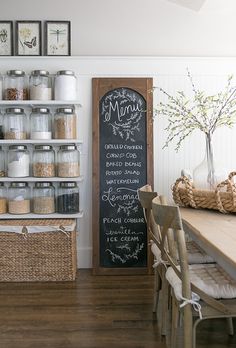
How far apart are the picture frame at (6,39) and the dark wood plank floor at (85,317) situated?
2134mm

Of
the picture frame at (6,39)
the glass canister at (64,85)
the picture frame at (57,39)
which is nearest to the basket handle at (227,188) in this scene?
the glass canister at (64,85)

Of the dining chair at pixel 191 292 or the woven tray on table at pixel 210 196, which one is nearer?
the dining chair at pixel 191 292

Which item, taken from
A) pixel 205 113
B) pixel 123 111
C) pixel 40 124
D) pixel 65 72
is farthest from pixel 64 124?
pixel 205 113

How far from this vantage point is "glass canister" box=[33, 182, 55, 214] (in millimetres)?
3514

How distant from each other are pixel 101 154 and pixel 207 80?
122 cm

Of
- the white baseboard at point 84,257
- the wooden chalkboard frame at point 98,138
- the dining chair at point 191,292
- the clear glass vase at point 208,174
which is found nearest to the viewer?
the dining chair at point 191,292

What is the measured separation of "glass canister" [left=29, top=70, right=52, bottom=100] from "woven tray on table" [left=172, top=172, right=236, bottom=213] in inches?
62.8

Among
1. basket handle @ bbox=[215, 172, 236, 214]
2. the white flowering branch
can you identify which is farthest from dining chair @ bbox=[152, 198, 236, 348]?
the white flowering branch

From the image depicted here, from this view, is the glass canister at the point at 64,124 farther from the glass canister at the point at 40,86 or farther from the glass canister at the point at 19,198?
the glass canister at the point at 19,198

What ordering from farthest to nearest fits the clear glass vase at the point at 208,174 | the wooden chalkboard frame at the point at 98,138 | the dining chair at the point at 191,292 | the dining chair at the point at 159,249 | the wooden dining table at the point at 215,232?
the wooden chalkboard frame at the point at 98,138 < the clear glass vase at the point at 208,174 < the dining chair at the point at 159,249 < the dining chair at the point at 191,292 < the wooden dining table at the point at 215,232

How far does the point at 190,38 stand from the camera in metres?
3.78

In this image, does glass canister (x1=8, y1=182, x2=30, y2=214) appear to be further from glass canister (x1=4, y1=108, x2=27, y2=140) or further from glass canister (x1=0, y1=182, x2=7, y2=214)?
glass canister (x1=4, y1=108, x2=27, y2=140)

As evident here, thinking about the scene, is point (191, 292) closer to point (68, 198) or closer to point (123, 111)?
point (68, 198)

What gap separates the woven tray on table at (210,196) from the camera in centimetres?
225
